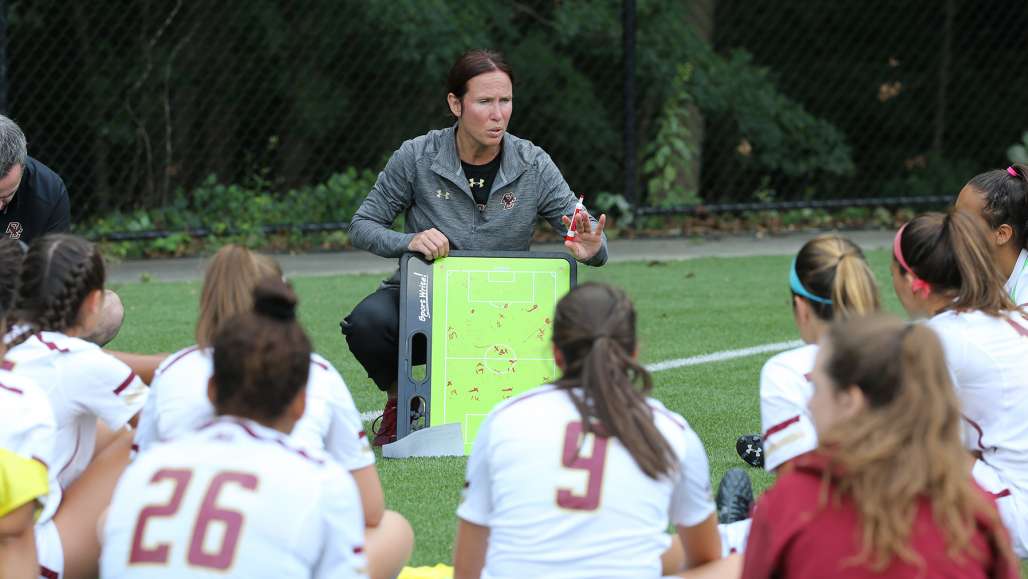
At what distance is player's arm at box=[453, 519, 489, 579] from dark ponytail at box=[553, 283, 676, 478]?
1.36ft

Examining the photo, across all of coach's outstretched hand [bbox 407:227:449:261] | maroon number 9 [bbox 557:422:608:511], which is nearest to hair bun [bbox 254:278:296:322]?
maroon number 9 [bbox 557:422:608:511]

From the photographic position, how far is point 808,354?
3.48 meters

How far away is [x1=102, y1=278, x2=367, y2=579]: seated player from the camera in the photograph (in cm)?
256

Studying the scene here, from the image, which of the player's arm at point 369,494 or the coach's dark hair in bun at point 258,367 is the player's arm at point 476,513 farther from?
the coach's dark hair in bun at point 258,367

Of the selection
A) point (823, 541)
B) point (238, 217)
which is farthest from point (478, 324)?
point (238, 217)

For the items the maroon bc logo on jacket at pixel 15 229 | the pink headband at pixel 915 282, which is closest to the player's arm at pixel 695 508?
the pink headband at pixel 915 282

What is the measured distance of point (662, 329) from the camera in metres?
7.85

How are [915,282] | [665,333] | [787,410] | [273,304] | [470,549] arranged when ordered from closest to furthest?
[273,304] < [470,549] < [787,410] < [915,282] < [665,333]

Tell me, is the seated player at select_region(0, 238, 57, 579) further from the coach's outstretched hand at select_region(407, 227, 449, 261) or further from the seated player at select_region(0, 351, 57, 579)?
the coach's outstretched hand at select_region(407, 227, 449, 261)

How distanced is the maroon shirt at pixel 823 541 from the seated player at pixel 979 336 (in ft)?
4.41

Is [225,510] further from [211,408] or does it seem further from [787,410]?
[787,410]

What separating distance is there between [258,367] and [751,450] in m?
2.70

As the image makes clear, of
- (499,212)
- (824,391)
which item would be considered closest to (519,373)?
(499,212)

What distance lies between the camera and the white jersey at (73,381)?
3436mm
